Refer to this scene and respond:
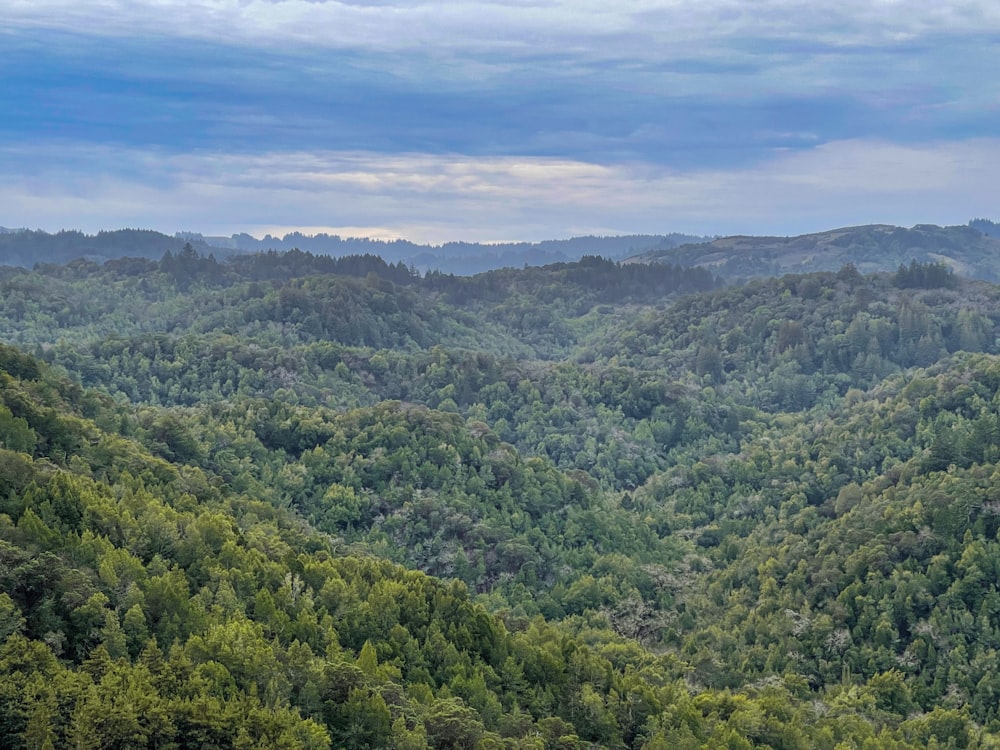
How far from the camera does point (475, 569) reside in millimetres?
76438

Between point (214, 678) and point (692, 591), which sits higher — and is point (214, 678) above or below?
above

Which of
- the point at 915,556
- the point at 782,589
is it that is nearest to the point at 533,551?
the point at 782,589

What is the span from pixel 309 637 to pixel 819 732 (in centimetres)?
2386

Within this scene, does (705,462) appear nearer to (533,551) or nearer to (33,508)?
(533,551)

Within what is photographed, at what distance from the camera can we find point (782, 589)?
71.6m

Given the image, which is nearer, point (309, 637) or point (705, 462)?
point (309, 637)

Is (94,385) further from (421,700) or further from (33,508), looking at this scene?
(421,700)

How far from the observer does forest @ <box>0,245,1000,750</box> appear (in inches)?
1371

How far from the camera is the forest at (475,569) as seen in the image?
34812 mm

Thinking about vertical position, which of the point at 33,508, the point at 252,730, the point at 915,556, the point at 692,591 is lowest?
the point at 692,591

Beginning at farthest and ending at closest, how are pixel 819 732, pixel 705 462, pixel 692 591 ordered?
1. pixel 705 462
2. pixel 692 591
3. pixel 819 732

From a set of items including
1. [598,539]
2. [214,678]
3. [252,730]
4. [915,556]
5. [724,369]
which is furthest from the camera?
[724,369]

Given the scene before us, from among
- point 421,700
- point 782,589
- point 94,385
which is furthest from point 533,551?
point 94,385

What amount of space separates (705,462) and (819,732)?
6227cm
